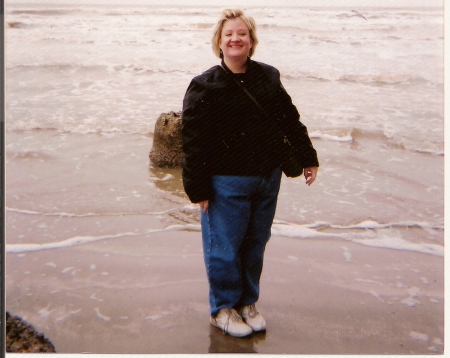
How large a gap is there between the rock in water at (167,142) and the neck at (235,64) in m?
2.37

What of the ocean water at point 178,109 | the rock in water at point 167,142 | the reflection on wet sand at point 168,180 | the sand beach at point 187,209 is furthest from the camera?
the rock in water at point 167,142

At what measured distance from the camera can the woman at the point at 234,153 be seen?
2010mm

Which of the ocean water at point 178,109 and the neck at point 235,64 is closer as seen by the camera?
the neck at point 235,64

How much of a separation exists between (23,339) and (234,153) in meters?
1.24

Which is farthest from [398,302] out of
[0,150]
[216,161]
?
[0,150]

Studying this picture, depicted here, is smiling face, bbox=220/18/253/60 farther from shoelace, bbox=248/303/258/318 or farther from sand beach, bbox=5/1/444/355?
shoelace, bbox=248/303/258/318

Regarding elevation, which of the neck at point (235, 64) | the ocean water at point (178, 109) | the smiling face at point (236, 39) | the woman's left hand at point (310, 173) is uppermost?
the smiling face at point (236, 39)

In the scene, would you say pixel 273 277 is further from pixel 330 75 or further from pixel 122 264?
pixel 330 75

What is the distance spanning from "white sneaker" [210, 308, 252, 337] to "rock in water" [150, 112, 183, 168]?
7.83 feet

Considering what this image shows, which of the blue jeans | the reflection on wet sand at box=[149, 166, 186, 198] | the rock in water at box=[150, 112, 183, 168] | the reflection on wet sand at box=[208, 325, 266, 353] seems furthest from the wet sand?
the rock in water at box=[150, 112, 183, 168]

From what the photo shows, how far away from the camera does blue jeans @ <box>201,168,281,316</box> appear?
6.89ft

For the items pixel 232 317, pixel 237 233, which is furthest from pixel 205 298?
pixel 237 233

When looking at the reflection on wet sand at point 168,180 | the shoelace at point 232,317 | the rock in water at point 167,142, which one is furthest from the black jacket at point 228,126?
the rock in water at point 167,142

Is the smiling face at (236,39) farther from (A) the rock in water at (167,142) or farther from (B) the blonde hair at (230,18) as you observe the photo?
(A) the rock in water at (167,142)
